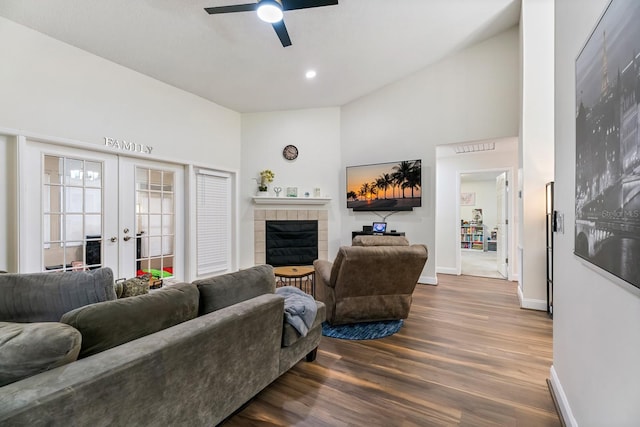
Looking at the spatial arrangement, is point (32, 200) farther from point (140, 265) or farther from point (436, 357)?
point (436, 357)

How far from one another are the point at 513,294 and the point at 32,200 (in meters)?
6.23

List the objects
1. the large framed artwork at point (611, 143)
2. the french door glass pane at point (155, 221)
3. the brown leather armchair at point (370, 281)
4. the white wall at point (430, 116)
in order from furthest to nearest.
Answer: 1. the white wall at point (430, 116)
2. the french door glass pane at point (155, 221)
3. the brown leather armchair at point (370, 281)
4. the large framed artwork at point (611, 143)

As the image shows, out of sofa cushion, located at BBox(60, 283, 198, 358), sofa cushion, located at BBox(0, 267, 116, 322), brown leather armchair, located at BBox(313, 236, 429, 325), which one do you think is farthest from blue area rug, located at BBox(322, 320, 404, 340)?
sofa cushion, located at BBox(0, 267, 116, 322)

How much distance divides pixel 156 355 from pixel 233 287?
67cm

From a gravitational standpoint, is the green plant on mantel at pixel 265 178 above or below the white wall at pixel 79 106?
below

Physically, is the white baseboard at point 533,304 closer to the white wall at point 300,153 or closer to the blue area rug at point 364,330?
the blue area rug at point 364,330

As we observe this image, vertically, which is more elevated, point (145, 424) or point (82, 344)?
point (82, 344)

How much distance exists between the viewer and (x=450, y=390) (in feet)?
6.50

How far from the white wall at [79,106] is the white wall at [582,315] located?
4.55 metres

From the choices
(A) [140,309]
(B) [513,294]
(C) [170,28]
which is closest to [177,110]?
(C) [170,28]

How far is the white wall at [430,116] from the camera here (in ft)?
14.5

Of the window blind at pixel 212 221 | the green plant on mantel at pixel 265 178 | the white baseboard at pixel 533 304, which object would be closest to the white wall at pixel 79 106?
the window blind at pixel 212 221

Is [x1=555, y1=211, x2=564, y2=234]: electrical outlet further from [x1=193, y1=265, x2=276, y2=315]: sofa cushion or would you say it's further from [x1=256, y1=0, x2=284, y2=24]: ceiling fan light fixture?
[x1=256, y1=0, x2=284, y2=24]: ceiling fan light fixture

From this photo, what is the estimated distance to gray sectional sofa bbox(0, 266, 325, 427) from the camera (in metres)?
0.95
